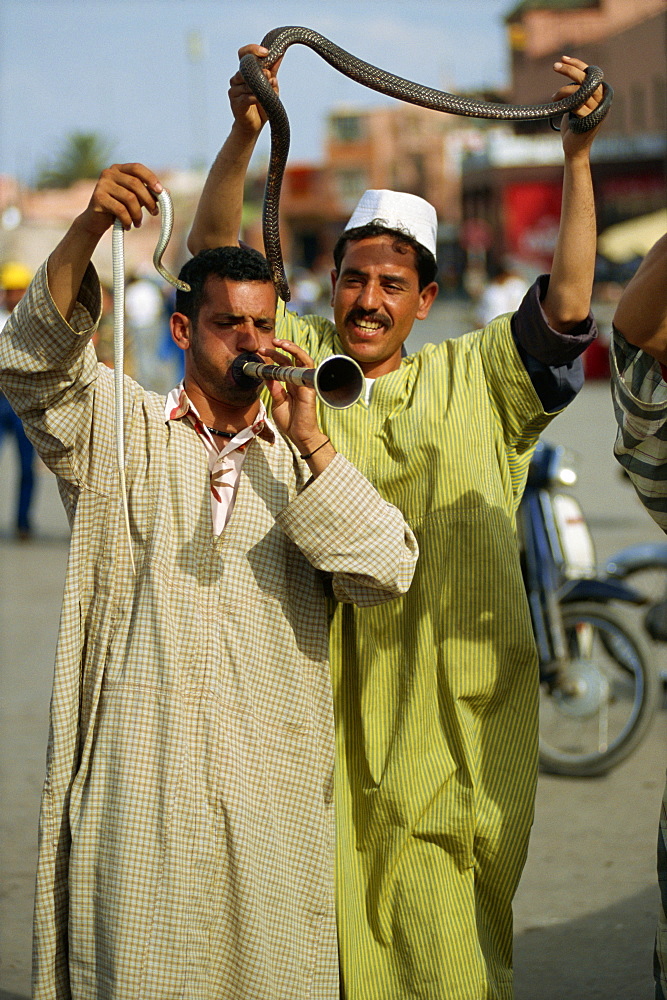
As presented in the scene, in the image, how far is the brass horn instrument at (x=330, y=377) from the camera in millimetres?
2150

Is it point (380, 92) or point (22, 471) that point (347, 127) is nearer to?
point (22, 471)

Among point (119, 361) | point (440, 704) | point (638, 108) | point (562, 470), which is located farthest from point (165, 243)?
point (638, 108)

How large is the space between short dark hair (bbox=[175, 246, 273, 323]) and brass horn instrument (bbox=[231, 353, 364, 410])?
236mm

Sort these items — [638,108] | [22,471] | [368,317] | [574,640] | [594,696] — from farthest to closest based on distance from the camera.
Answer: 1. [638,108]
2. [22,471]
3. [574,640]
4. [594,696]
5. [368,317]

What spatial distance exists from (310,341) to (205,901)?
4.09 feet

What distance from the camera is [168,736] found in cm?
220

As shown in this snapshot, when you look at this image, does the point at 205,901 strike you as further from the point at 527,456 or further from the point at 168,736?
the point at 527,456

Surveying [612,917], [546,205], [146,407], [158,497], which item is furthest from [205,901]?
[546,205]

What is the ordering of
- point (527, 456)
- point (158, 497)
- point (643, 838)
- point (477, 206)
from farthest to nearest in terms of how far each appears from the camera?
point (477, 206) < point (643, 838) < point (527, 456) < point (158, 497)

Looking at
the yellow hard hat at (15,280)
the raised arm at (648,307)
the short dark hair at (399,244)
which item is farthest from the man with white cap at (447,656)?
the yellow hard hat at (15,280)

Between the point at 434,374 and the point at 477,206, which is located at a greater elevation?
the point at 477,206

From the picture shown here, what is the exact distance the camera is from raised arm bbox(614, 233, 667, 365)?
2.19 metres

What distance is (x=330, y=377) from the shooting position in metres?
2.19

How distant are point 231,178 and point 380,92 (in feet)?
1.31
